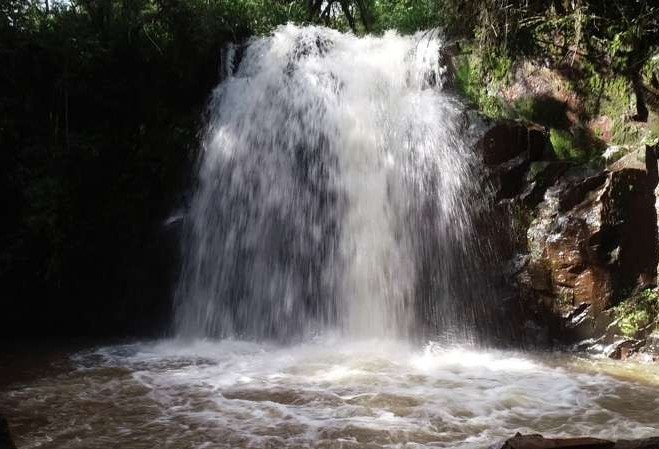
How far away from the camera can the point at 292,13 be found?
1258 centimetres

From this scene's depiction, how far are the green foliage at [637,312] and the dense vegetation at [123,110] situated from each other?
2377 millimetres

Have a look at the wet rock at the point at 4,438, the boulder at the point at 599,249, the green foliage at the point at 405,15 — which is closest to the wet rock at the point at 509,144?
the boulder at the point at 599,249

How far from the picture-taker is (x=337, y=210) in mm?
8352

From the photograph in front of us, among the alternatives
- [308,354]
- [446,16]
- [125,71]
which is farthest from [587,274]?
[125,71]

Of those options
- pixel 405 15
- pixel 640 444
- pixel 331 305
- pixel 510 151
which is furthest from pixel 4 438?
pixel 405 15

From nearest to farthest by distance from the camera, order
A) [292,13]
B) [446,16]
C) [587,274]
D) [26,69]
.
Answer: [587,274] < [446,16] < [26,69] < [292,13]

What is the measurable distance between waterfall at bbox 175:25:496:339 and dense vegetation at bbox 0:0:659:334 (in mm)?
659

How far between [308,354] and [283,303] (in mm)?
1233

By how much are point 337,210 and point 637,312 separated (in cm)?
386

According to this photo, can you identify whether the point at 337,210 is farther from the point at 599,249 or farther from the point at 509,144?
the point at 599,249

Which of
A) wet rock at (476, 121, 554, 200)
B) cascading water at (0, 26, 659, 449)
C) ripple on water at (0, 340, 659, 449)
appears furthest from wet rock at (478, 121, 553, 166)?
ripple on water at (0, 340, 659, 449)

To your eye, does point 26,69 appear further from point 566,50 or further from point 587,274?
point 587,274

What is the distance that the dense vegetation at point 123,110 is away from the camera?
315 inches

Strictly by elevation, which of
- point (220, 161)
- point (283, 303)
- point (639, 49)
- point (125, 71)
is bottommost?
point (283, 303)
